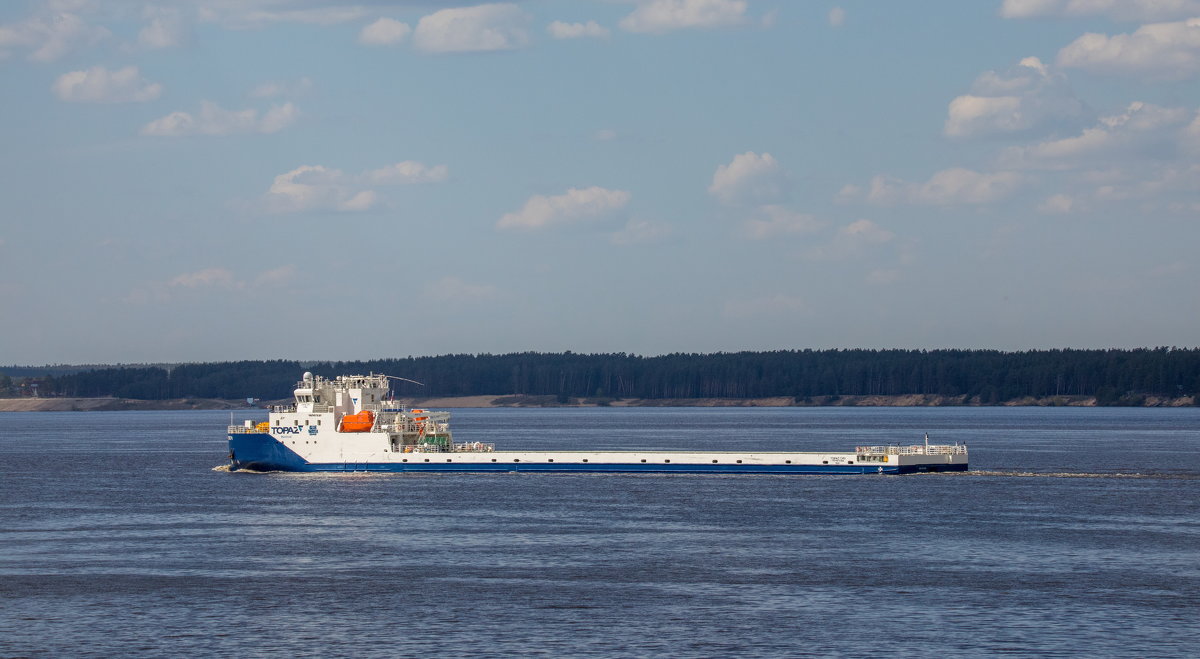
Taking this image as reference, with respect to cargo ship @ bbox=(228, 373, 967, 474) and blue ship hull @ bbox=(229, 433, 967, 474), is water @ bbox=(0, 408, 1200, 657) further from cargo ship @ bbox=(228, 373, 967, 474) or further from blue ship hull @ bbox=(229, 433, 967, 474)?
cargo ship @ bbox=(228, 373, 967, 474)

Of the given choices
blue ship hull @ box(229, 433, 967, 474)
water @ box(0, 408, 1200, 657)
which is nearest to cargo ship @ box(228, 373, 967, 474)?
blue ship hull @ box(229, 433, 967, 474)

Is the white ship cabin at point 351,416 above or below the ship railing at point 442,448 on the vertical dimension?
above

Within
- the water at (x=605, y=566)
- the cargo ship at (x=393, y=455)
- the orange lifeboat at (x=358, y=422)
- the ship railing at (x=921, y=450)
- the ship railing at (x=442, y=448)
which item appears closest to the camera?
the water at (x=605, y=566)

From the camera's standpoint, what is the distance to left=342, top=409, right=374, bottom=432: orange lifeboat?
103 meters

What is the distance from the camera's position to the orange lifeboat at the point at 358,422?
103 m

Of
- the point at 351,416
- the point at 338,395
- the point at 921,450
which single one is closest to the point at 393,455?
the point at 351,416

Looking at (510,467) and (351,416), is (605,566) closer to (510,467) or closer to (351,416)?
(510,467)

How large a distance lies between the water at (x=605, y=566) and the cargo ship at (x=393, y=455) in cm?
126

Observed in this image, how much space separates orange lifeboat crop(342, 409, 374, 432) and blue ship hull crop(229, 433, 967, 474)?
250 centimetres

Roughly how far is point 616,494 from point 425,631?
46.4m

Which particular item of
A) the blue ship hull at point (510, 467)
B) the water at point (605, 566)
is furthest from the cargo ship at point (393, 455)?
the water at point (605, 566)

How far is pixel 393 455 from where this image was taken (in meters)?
104

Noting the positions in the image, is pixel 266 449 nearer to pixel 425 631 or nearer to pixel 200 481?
pixel 200 481

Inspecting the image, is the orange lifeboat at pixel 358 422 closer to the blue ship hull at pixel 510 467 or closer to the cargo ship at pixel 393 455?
the cargo ship at pixel 393 455
